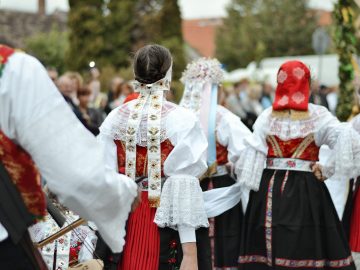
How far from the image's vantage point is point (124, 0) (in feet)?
77.4

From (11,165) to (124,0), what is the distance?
2203cm

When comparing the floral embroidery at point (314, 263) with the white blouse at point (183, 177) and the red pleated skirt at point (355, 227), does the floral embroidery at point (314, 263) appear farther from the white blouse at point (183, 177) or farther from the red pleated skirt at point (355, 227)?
the white blouse at point (183, 177)

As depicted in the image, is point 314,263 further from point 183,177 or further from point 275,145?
point 183,177

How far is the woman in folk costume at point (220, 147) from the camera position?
507 cm

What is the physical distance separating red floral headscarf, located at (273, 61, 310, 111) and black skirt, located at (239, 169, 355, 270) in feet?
1.52

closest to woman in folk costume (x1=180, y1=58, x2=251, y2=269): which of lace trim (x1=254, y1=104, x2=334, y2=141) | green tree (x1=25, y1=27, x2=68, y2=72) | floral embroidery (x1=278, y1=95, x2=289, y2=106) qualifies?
lace trim (x1=254, y1=104, x2=334, y2=141)

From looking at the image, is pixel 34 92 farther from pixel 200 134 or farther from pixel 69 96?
pixel 69 96

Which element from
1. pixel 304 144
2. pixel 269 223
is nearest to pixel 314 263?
pixel 269 223

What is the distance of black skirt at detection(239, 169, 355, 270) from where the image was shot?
4.66 metres

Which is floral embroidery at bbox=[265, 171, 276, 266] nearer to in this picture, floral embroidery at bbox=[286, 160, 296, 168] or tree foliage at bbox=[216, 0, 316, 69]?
floral embroidery at bbox=[286, 160, 296, 168]

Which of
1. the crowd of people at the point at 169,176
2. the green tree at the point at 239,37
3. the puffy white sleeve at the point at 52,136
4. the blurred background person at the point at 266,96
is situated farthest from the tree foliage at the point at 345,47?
the green tree at the point at 239,37

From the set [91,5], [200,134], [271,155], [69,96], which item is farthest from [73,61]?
[200,134]

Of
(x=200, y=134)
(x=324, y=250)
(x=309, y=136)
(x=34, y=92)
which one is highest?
(x=34, y=92)

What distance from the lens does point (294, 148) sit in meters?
4.71
